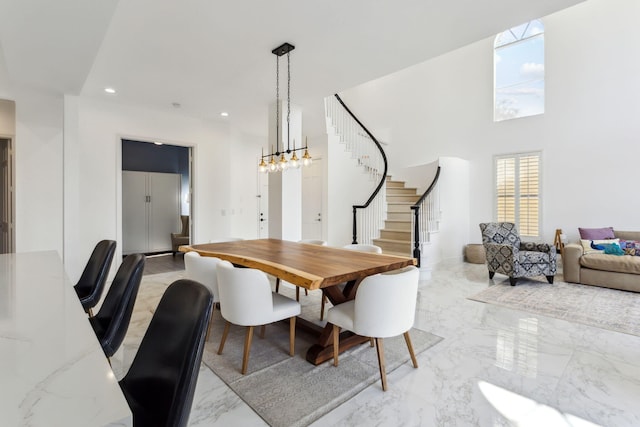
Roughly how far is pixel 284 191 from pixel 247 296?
8.64ft

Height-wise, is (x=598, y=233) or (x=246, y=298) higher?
(x=598, y=233)

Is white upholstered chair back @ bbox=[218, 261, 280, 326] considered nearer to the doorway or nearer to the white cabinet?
the doorway

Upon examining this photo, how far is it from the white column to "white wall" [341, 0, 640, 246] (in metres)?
3.59

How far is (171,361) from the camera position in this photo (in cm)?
97

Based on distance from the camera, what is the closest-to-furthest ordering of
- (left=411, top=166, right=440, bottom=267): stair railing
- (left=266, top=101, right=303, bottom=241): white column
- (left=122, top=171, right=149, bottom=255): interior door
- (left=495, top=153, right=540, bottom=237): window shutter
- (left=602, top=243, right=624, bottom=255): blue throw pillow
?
(left=602, top=243, right=624, bottom=255): blue throw pillow < (left=266, top=101, right=303, bottom=241): white column < (left=411, top=166, right=440, bottom=267): stair railing < (left=495, top=153, right=540, bottom=237): window shutter < (left=122, top=171, right=149, bottom=255): interior door

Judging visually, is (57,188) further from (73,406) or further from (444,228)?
(444,228)

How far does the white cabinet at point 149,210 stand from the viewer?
6953 mm

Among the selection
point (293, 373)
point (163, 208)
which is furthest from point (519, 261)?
point (163, 208)

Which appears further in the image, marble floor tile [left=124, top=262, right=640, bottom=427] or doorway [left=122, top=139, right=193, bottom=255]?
doorway [left=122, top=139, right=193, bottom=255]

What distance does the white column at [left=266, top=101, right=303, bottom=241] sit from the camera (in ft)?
15.3

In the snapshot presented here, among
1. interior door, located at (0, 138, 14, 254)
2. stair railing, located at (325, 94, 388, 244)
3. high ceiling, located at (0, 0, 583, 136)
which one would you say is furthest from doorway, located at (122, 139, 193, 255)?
stair railing, located at (325, 94, 388, 244)

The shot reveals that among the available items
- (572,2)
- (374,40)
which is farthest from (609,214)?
(374,40)

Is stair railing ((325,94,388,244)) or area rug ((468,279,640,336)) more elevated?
stair railing ((325,94,388,244))

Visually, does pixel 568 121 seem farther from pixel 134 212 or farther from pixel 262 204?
pixel 134 212
